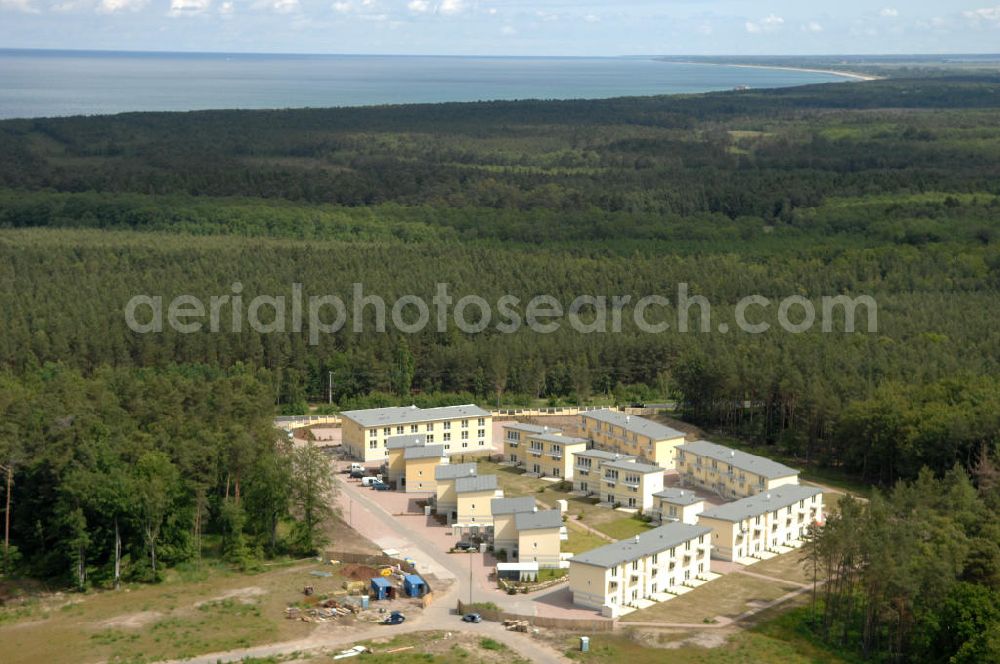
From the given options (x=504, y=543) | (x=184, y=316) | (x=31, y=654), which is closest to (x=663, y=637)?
(x=504, y=543)

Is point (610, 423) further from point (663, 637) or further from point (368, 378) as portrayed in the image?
point (663, 637)

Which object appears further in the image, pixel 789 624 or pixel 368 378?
pixel 368 378

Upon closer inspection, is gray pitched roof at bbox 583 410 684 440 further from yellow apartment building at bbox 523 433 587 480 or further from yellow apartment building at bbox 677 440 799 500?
yellow apartment building at bbox 523 433 587 480

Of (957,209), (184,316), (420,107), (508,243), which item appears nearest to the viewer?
(184,316)

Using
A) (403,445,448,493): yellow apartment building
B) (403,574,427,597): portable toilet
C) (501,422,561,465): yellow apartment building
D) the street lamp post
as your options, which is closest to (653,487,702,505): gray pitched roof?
(501,422,561,465): yellow apartment building

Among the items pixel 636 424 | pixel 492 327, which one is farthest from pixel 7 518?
pixel 492 327

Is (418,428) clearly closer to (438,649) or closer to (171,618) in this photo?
(171,618)
